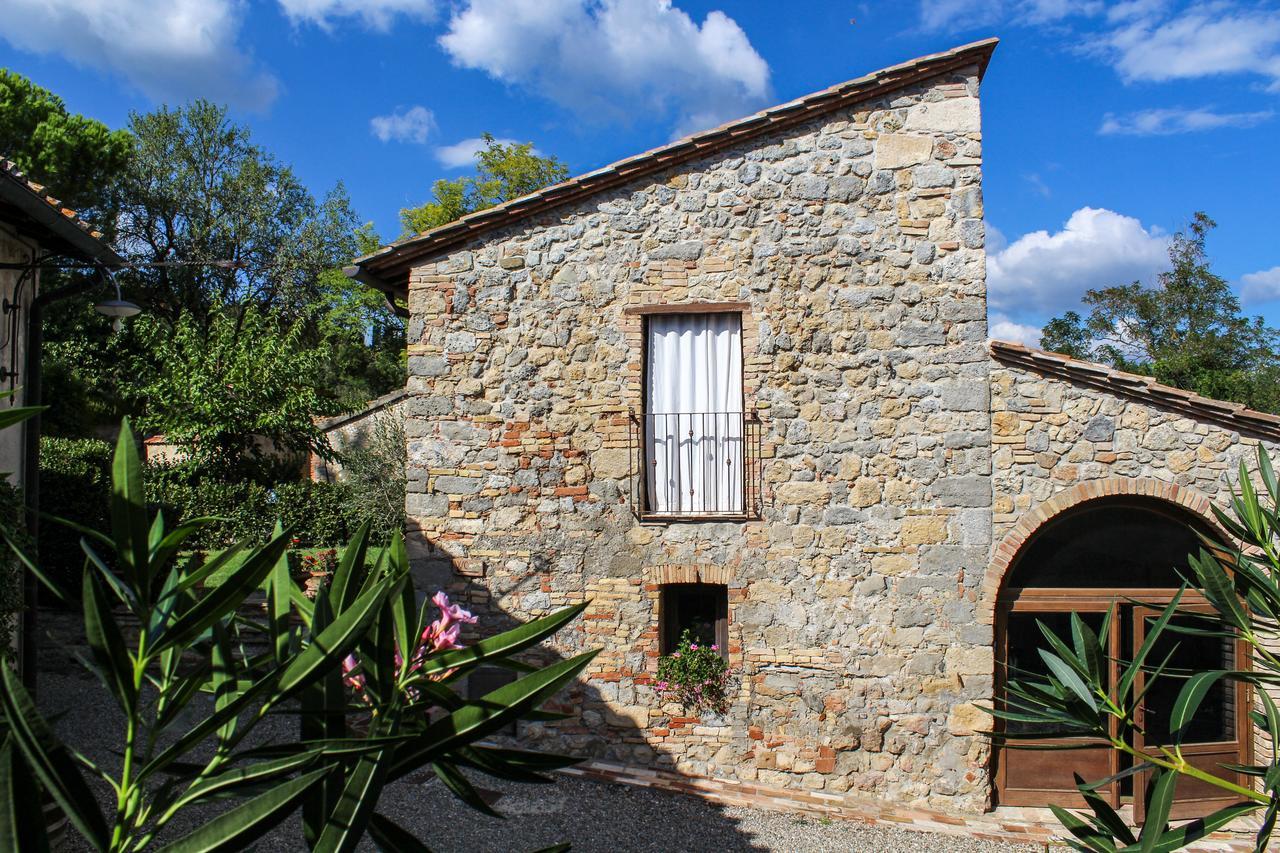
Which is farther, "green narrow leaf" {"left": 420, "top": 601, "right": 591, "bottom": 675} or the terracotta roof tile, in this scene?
the terracotta roof tile

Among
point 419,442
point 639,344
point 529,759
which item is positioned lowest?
point 529,759

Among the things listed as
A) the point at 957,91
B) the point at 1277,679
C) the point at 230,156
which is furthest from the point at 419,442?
the point at 230,156

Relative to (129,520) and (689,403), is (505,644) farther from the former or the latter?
(689,403)

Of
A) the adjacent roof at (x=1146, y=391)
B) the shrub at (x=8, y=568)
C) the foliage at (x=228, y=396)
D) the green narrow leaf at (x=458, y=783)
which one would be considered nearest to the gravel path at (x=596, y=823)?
the shrub at (x=8, y=568)

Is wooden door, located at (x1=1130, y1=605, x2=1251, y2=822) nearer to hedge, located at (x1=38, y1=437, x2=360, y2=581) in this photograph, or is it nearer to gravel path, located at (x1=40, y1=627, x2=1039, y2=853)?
gravel path, located at (x1=40, y1=627, x2=1039, y2=853)

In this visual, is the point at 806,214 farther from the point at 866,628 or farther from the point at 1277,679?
the point at 1277,679

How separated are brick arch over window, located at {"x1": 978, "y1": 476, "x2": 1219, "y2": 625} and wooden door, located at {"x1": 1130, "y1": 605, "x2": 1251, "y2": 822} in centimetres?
105

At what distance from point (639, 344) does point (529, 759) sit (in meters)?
5.85

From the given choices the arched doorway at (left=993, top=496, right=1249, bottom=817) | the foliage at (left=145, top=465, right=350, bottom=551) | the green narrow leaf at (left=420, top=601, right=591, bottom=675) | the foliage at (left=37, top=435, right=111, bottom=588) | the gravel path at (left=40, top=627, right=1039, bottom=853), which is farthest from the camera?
the foliage at (left=145, top=465, right=350, bottom=551)

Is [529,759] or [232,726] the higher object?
[232,726]

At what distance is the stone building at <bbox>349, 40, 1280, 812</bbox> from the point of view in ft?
24.5

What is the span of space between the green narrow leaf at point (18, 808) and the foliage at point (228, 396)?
1233 centimetres

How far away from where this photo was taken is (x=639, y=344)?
7.77m

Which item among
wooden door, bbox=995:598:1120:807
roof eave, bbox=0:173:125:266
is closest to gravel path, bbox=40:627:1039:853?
wooden door, bbox=995:598:1120:807
